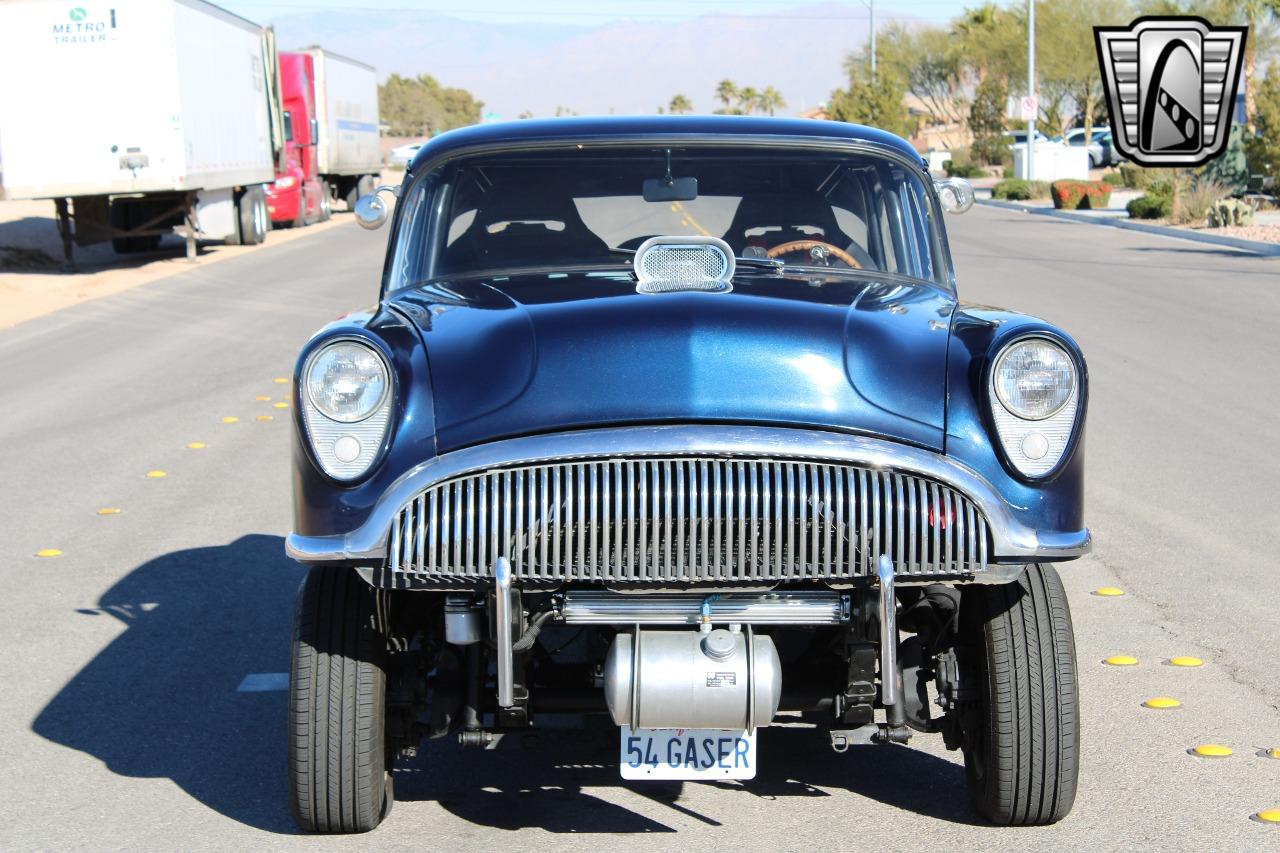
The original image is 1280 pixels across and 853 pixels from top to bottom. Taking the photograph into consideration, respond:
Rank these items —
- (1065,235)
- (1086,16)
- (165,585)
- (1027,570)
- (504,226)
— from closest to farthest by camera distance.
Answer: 1. (1027,570)
2. (504,226)
3. (165,585)
4. (1065,235)
5. (1086,16)

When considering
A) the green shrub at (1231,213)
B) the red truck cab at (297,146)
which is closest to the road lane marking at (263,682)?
the green shrub at (1231,213)

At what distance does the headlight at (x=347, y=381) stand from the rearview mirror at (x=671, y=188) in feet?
5.08

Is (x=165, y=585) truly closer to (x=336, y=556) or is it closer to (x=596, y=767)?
(x=596, y=767)

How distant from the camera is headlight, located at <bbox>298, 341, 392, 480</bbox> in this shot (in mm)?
3883

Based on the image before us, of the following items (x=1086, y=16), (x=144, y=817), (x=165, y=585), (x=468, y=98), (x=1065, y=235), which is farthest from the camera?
(x=468, y=98)

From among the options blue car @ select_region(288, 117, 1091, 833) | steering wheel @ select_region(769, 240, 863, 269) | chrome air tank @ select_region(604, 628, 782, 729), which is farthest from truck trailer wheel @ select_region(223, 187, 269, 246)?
chrome air tank @ select_region(604, 628, 782, 729)

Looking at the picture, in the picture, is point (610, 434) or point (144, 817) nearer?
point (610, 434)

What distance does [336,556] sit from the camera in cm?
379

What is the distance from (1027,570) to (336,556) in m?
1.61

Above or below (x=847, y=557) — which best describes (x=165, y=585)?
below

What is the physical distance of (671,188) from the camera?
5.23 meters

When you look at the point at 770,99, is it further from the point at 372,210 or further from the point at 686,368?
the point at 686,368

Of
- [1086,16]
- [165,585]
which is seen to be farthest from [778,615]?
[1086,16]

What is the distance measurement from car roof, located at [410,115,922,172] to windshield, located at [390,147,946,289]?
49 millimetres
